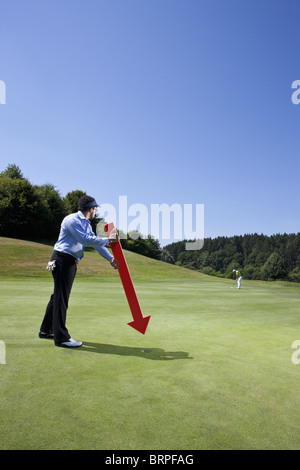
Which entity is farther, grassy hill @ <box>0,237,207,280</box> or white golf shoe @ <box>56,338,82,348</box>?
grassy hill @ <box>0,237,207,280</box>

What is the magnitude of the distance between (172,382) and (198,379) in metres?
0.35

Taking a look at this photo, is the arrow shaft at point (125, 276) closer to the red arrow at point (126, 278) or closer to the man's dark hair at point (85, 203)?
the red arrow at point (126, 278)

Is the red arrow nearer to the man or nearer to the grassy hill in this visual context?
the man

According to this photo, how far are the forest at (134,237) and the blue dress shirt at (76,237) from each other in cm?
5438

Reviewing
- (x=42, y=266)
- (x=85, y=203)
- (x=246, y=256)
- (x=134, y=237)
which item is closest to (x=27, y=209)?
(x=42, y=266)

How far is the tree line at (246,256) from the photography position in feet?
352

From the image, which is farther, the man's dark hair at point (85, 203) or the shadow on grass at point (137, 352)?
the man's dark hair at point (85, 203)

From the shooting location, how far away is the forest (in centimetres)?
5694

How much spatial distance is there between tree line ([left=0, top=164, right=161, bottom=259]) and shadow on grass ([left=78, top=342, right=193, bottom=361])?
55078 millimetres

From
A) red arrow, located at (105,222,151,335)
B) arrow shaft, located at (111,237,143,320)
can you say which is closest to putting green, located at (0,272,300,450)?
red arrow, located at (105,222,151,335)

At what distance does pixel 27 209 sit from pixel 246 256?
115967 mm

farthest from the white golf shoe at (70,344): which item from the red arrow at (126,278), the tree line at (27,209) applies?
the tree line at (27,209)

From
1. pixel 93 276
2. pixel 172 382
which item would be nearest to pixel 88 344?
pixel 172 382
